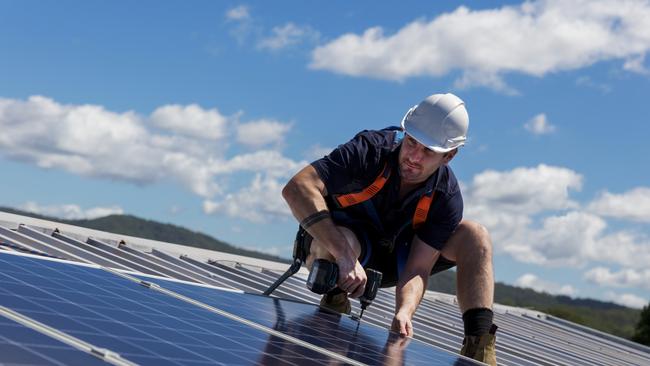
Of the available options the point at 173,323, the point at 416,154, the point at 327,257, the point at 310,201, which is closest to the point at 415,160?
the point at 416,154

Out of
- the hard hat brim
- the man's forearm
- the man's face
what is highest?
the hard hat brim

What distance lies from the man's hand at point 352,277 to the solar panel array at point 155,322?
0.23 meters

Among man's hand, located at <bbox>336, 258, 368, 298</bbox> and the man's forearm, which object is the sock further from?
the man's forearm

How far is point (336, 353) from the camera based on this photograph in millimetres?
4531

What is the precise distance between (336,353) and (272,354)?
2.08ft

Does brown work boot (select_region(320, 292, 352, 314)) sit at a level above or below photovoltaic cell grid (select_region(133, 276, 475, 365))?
above

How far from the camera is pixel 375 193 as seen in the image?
685 cm

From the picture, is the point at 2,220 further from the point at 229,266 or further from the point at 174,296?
the point at 174,296

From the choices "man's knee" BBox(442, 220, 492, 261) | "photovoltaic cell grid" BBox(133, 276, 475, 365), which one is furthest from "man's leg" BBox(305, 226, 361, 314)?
"man's knee" BBox(442, 220, 492, 261)

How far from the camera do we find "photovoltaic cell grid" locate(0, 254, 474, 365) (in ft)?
11.4

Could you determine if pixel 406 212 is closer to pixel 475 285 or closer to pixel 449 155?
pixel 449 155

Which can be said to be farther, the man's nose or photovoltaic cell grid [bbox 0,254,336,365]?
the man's nose

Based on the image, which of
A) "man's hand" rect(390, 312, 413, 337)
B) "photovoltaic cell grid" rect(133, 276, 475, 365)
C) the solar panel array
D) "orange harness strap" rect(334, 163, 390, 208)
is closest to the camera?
the solar panel array

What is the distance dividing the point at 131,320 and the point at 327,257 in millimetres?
2967
